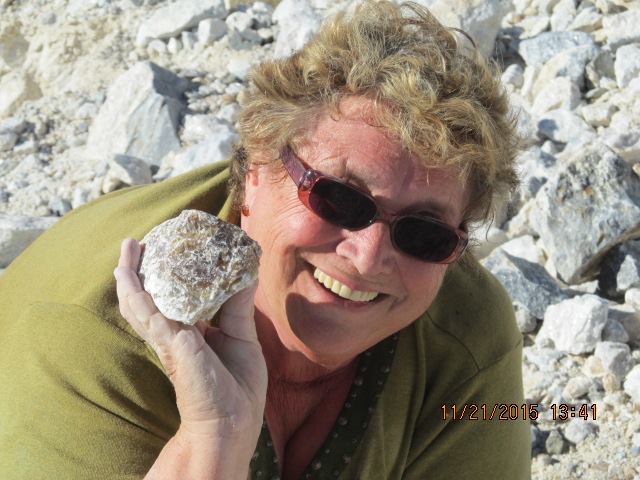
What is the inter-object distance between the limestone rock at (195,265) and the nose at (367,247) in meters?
0.28

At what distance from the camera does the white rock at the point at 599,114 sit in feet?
18.9

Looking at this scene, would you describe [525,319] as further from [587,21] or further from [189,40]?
[189,40]

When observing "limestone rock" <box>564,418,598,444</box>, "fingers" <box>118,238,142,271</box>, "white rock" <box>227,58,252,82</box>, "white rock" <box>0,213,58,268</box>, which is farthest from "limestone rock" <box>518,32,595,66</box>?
"fingers" <box>118,238,142,271</box>

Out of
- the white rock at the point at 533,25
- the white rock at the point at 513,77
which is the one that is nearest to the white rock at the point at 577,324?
the white rock at the point at 513,77

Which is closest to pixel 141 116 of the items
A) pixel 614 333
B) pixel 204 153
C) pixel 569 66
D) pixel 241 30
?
pixel 204 153

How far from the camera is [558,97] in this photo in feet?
19.7

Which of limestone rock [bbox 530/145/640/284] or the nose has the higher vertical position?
the nose

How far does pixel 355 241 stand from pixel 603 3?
5.15m

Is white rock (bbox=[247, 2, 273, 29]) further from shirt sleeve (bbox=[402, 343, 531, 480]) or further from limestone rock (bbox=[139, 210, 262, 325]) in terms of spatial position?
limestone rock (bbox=[139, 210, 262, 325])

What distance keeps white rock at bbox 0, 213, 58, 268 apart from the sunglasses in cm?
301

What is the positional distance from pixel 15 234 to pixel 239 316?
3196 mm

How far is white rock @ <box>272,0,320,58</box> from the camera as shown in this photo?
6703 millimetres

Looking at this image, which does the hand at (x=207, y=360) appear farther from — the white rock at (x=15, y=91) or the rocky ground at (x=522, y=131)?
the white rock at (x=15, y=91)

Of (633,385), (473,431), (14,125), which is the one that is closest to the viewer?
(473,431)
